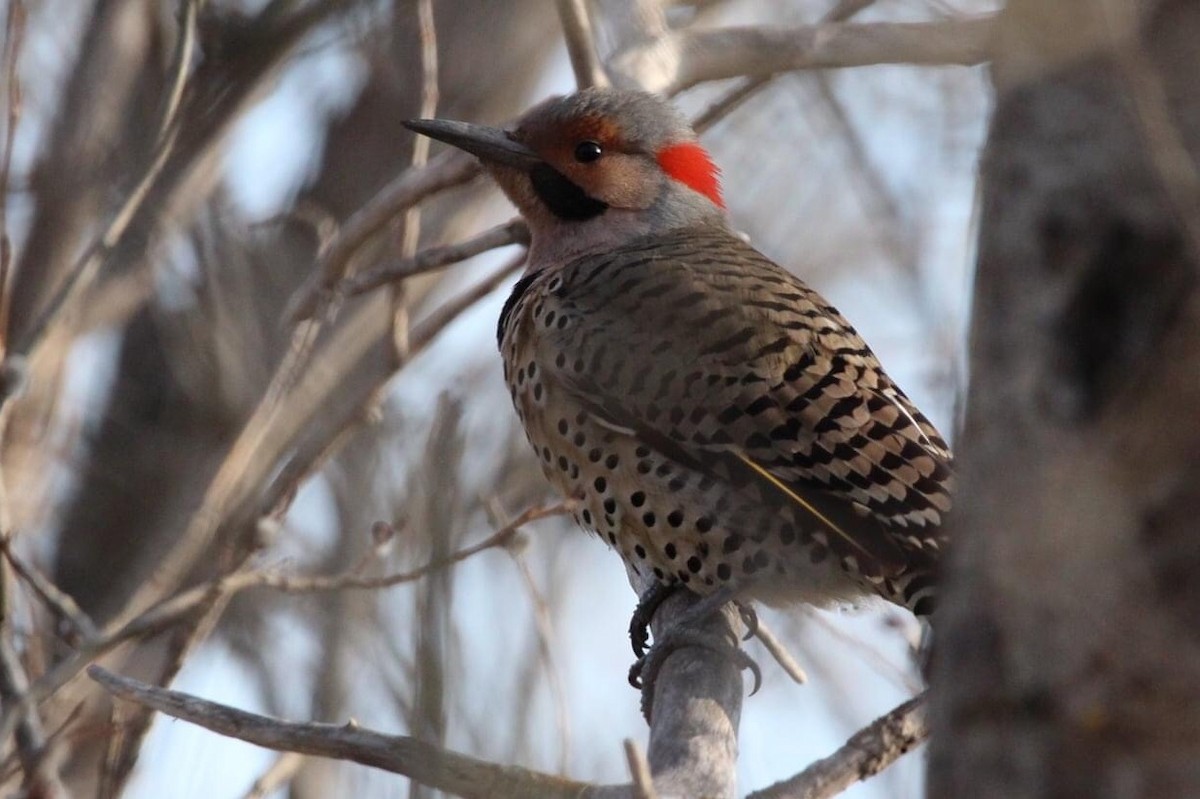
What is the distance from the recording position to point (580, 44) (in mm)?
4984

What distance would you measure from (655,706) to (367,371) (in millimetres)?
3898

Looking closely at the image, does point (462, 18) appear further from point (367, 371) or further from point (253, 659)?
point (253, 659)

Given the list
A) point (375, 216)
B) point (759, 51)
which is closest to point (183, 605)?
point (375, 216)

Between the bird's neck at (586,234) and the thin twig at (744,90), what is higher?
the thin twig at (744,90)

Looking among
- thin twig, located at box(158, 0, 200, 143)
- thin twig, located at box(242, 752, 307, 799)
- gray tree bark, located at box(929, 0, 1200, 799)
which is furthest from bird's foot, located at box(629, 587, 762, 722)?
gray tree bark, located at box(929, 0, 1200, 799)

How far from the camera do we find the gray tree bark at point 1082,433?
1.62m

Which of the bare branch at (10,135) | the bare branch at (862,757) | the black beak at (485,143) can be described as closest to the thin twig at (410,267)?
the black beak at (485,143)

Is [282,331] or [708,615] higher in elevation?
[282,331]

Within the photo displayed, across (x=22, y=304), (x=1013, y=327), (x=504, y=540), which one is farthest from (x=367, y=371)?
(x=1013, y=327)

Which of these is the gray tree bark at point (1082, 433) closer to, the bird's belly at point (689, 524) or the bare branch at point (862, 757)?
the bare branch at point (862, 757)

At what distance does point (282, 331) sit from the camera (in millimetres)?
6375

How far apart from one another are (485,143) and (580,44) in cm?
64

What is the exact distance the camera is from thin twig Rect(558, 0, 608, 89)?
4.89 meters

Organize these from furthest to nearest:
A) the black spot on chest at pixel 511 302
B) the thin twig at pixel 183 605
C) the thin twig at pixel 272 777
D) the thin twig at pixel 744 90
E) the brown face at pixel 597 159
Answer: the brown face at pixel 597 159 < the black spot on chest at pixel 511 302 < the thin twig at pixel 744 90 < the thin twig at pixel 272 777 < the thin twig at pixel 183 605
